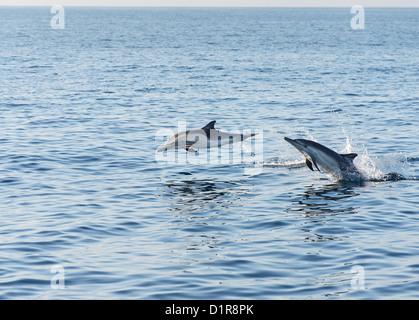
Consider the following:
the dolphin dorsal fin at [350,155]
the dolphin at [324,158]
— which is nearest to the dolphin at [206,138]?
the dolphin at [324,158]

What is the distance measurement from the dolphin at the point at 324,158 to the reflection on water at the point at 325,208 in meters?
0.45

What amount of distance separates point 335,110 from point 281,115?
9.77 ft

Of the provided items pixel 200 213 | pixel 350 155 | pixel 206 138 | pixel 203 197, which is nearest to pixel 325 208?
pixel 350 155

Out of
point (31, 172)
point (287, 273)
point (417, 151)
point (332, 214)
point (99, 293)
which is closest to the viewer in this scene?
point (99, 293)

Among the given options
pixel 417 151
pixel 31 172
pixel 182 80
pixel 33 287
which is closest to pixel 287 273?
pixel 33 287

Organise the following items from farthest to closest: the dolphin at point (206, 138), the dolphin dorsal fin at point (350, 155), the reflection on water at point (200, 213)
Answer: the dolphin at point (206, 138) → the dolphin dorsal fin at point (350, 155) → the reflection on water at point (200, 213)

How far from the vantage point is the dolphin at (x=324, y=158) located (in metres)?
18.7

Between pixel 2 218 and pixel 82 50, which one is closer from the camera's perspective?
pixel 2 218

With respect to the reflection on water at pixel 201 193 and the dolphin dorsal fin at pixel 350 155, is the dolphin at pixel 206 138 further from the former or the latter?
the dolphin dorsal fin at pixel 350 155

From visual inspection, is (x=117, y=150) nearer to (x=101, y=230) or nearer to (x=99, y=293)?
(x=101, y=230)

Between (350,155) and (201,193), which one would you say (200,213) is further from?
(350,155)

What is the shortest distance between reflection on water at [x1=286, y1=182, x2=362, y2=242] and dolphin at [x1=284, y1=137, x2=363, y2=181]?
45 cm

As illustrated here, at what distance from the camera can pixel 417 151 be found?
22.9 m

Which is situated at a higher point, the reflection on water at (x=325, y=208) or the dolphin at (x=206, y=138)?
the dolphin at (x=206, y=138)
